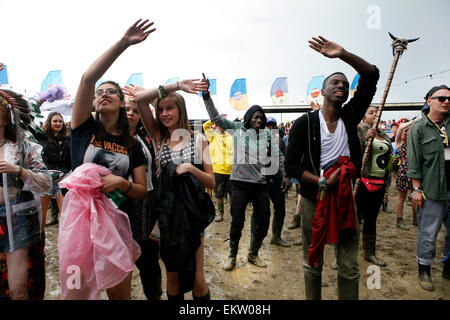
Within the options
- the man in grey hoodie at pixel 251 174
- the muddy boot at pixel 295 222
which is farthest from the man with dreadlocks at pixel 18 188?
the muddy boot at pixel 295 222

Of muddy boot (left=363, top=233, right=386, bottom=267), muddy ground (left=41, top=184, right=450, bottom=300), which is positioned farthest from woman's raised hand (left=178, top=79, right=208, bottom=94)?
muddy boot (left=363, top=233, right=386, bottom=267)

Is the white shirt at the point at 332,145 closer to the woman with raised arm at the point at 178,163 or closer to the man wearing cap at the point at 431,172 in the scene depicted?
the woman with raised arm at the point at 178,163

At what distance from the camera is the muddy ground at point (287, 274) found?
2695 millimetres

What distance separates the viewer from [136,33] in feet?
5.20

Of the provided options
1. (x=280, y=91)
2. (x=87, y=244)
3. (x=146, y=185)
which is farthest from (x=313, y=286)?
(x=280, y=91)

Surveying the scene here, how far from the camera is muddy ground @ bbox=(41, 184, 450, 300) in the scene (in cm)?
270

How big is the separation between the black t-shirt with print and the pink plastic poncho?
0.46 ft

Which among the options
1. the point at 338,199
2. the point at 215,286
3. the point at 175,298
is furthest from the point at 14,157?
the point at 338,199

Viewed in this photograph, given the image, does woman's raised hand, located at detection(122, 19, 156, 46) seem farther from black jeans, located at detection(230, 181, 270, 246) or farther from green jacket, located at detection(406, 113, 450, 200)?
green jacket, located at detection(406, 113, 450, 200)

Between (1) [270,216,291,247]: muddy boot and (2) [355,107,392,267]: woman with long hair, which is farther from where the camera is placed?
(1) [270,216,291,247]: muddy boot

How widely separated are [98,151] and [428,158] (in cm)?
358

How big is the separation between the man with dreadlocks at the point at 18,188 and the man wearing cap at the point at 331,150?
7.40 feet

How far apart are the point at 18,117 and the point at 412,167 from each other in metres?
4.25

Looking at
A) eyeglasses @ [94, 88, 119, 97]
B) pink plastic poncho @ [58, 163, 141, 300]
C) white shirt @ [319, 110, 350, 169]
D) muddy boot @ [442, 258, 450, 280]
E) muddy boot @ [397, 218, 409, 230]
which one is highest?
eyeglasses @ [94, 88, 119, 97]
